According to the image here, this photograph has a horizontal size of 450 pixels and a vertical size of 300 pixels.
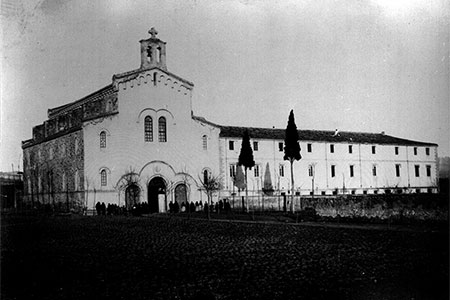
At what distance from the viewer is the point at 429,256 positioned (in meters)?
11.0

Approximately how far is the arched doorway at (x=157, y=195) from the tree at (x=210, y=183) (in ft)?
10.8

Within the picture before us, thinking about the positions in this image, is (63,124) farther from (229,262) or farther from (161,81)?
(229,262)

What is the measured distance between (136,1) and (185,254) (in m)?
6.48

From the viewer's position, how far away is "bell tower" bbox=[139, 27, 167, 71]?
37.8 metres

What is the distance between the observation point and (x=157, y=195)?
39469mm

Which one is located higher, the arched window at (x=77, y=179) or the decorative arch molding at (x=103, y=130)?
the decorative arch molding at (x=103, y=130)

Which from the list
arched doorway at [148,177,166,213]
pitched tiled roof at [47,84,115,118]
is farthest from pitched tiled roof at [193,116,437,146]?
pitched tiled roof at [47,84,115,118]

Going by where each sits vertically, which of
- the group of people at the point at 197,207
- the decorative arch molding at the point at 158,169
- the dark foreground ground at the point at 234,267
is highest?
the decorative arch molding at the point at 158,169

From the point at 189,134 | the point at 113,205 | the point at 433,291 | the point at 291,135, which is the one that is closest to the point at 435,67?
the point at 433,291

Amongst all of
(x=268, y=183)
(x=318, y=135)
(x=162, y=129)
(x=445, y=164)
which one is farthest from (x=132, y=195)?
(x=445, y=164)

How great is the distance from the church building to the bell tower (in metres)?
0.09

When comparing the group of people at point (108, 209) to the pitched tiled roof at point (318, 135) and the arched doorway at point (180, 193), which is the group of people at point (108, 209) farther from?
the pitched tiled roof at point (318, 135)

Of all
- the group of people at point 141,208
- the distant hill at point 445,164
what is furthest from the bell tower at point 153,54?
the distant hill at point 445,164

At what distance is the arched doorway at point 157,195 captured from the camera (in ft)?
129
